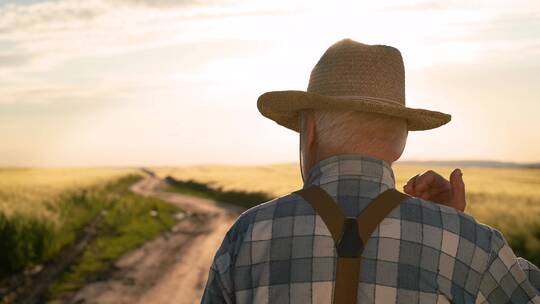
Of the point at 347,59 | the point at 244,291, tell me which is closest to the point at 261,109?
the point at 347,59

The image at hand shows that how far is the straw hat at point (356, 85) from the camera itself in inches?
76.9

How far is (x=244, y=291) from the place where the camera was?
1962 millimetres

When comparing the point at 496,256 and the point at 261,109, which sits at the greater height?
the point at 261,109

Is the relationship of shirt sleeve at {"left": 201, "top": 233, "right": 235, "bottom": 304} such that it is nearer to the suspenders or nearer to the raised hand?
the suspenders

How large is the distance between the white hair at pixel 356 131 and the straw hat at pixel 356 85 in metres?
0.03

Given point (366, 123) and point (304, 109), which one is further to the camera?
point (304, 109)

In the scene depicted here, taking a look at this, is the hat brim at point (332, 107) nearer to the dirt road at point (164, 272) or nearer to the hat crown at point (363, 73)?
the hat crown at point (363, 73)

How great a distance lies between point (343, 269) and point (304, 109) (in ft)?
1.85

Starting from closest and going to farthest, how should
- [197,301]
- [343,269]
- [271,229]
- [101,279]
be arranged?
1. [343,269]
2. [271,229]
3. [197,301]
4. [101,279]

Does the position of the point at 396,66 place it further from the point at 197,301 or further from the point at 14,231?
the point at 14,231

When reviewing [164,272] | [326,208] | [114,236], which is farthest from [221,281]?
[114,236]

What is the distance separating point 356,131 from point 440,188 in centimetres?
37

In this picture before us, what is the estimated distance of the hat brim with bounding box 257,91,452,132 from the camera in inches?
76.0

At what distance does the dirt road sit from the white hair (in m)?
7.72
